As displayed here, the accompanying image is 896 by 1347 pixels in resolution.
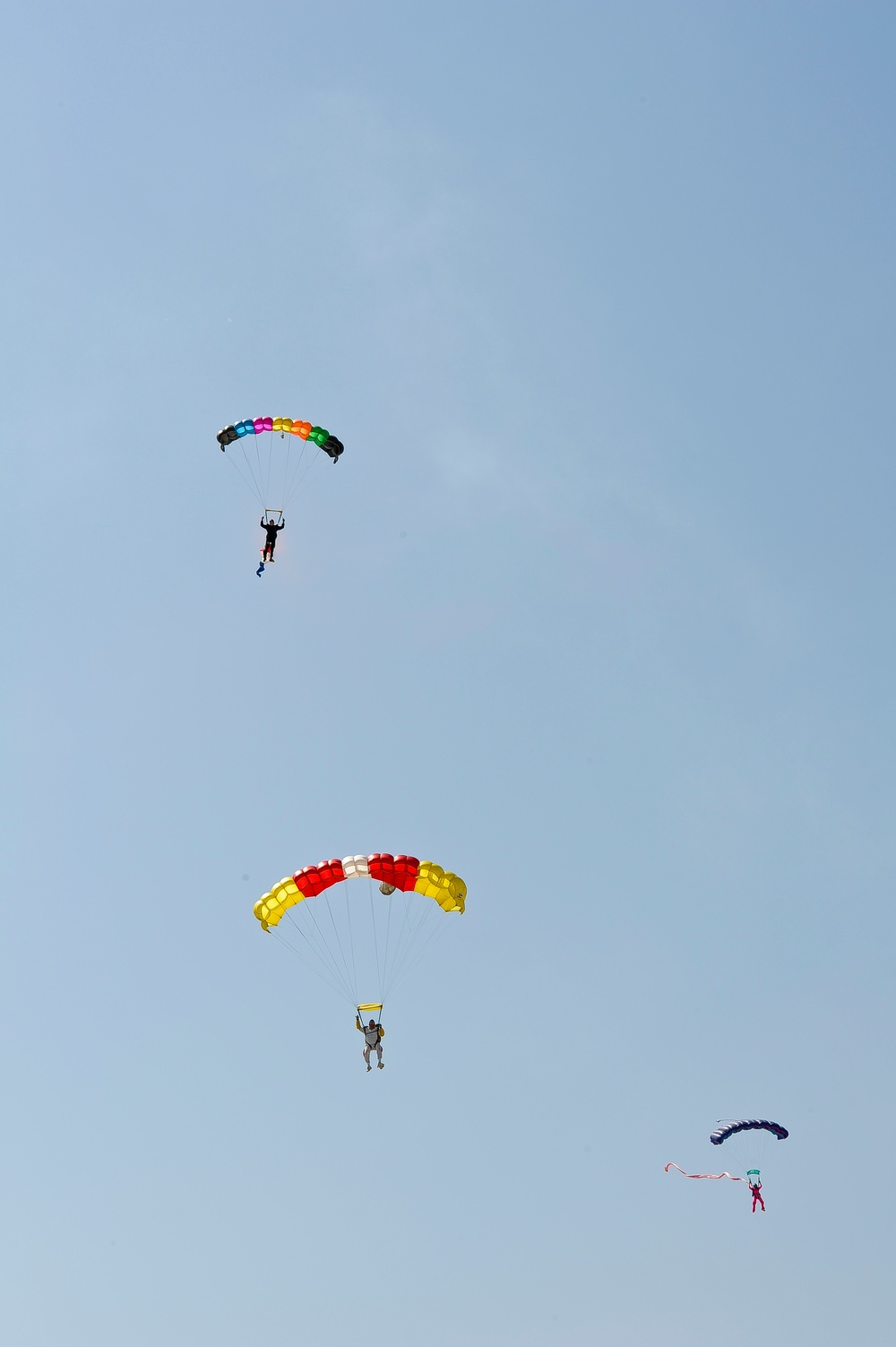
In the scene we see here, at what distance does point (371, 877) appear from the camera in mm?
39781

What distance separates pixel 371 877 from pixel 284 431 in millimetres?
16095

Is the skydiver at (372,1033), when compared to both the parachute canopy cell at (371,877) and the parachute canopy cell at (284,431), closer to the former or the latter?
the parachute canopy cell at (371,877)

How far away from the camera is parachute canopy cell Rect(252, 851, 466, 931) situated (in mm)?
39312

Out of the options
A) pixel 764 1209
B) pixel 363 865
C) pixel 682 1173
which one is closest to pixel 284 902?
pixel 363 865

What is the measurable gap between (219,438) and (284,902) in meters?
16.6

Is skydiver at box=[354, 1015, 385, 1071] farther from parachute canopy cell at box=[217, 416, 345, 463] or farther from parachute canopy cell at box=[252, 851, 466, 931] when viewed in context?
parachute canopy cell at box=[217, 416, 345, 463]

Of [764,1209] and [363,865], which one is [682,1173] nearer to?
[764,1209]

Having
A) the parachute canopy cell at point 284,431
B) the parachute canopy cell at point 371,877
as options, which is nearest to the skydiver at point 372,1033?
the parachute canopy cell at point 371,877

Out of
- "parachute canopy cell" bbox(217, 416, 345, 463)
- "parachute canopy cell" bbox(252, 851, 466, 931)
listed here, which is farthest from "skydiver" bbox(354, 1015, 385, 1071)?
"parachute canopy cell" bbox(217, 416, 345, 463)

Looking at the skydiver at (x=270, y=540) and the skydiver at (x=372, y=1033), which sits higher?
the skydiver at (x=270, y=540)

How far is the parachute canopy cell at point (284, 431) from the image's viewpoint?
4653 centimetres

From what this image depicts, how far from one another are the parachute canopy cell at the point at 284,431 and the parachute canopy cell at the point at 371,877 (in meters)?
14.2

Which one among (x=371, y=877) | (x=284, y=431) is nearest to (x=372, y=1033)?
(x=371, y=877)

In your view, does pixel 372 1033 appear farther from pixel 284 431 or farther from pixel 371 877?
pixel 284 431
